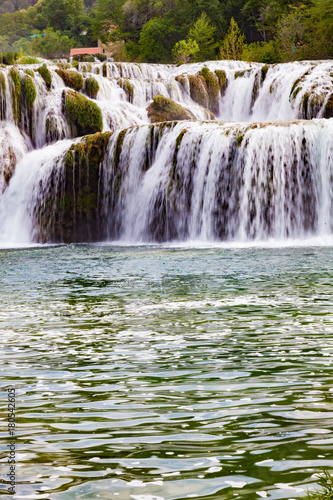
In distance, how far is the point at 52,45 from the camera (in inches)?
4321

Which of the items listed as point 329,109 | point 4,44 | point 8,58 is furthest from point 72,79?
point 4,44

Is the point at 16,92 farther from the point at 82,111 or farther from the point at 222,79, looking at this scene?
the point at 222,79

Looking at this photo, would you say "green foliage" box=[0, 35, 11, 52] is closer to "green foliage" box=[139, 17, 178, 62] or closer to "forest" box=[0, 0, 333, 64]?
"forest" box=[0, 0, 333, 64]

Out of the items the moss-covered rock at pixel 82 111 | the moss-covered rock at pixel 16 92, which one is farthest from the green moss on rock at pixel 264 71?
the moss-covered rock at pixel 16 92

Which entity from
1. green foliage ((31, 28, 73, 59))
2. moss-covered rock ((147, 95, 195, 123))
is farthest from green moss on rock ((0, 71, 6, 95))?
green foliage ((31, 28, 73, 59))

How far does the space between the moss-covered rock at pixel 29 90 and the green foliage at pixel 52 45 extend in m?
80.6

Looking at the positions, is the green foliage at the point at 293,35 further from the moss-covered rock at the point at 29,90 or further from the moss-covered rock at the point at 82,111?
the moss-covered rock at the point at 29,90

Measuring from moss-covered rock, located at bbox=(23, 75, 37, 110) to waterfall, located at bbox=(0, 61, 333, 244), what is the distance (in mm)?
107

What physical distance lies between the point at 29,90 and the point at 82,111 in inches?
105

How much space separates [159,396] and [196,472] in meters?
1.47

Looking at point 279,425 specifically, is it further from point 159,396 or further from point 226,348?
point 226,348

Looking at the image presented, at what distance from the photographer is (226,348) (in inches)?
252

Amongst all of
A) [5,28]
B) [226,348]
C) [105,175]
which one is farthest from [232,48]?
[5,28]

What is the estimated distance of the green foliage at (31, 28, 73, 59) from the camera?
110 meters
